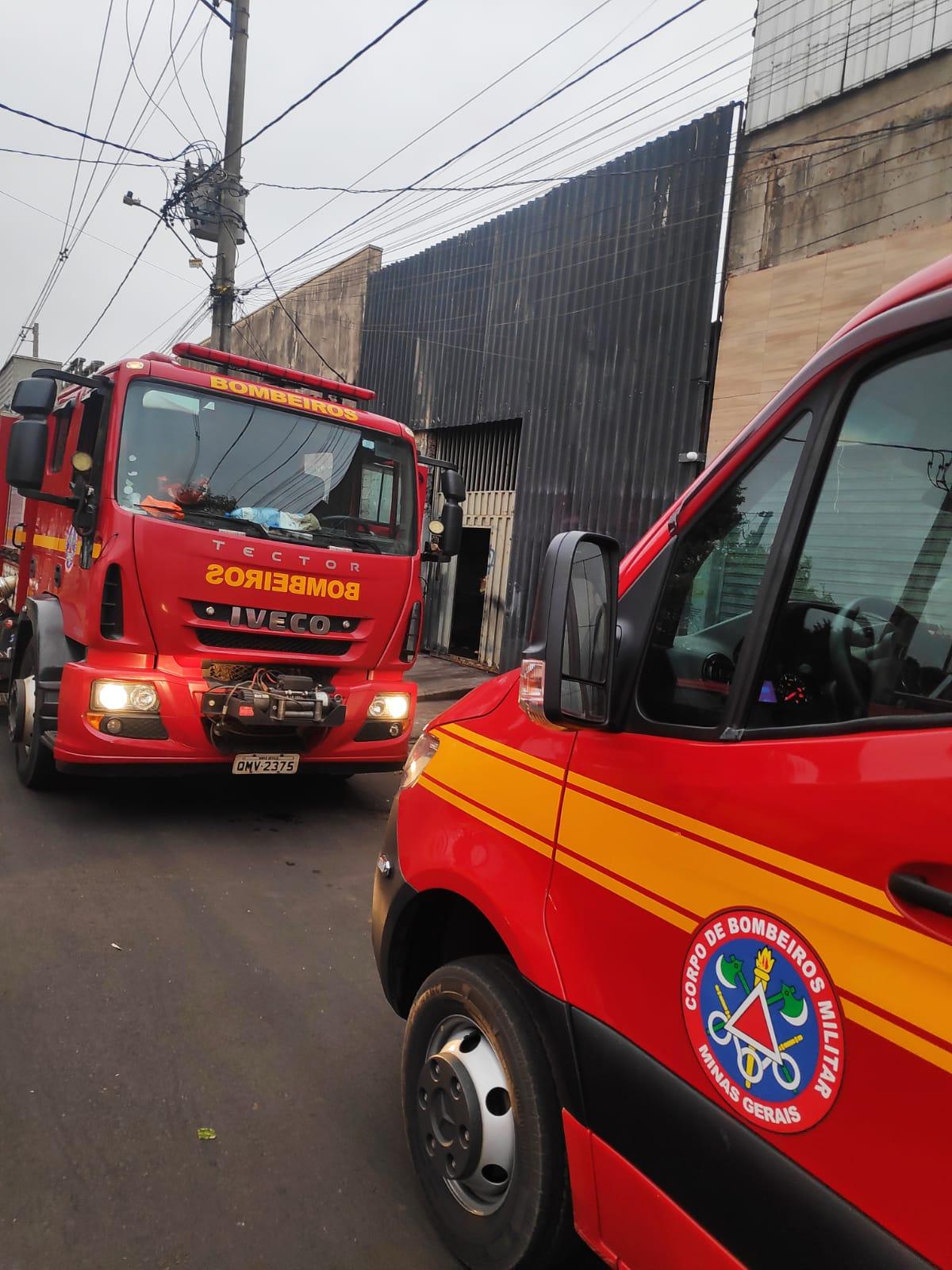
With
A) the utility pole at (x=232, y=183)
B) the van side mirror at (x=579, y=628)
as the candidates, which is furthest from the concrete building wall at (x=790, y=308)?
the utility pole at (x=232, y=183)

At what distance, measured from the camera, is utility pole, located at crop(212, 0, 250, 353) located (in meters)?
11.6

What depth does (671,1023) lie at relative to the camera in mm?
1577

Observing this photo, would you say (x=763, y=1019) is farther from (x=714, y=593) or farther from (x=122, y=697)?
(x=122, y=697)

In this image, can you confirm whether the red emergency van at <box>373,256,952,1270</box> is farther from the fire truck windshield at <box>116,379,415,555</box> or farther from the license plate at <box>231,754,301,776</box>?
the fire truck windshield at <box>116,379,415,555</box>

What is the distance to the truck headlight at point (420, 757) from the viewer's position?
8.23 feet

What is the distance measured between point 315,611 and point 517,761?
3.38 metres

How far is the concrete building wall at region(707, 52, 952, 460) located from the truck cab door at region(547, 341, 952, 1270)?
5901mm

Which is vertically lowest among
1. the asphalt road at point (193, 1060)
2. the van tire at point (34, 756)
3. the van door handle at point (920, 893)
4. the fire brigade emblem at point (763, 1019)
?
the asphalt road at point (193, 1060)

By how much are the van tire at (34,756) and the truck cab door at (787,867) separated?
14.6ft

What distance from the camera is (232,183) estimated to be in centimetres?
1156

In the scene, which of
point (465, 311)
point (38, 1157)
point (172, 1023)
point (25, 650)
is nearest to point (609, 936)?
point (38, 1157)

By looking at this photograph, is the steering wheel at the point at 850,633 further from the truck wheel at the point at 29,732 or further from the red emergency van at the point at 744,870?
the truck wheel at the point at 29,732

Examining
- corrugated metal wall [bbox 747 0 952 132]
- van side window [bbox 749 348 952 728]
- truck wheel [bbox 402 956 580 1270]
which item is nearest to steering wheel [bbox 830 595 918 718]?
van side window [bbox 749 348 952 728]

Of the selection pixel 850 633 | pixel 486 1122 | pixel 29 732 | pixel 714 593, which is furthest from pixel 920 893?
pixel 29 732
